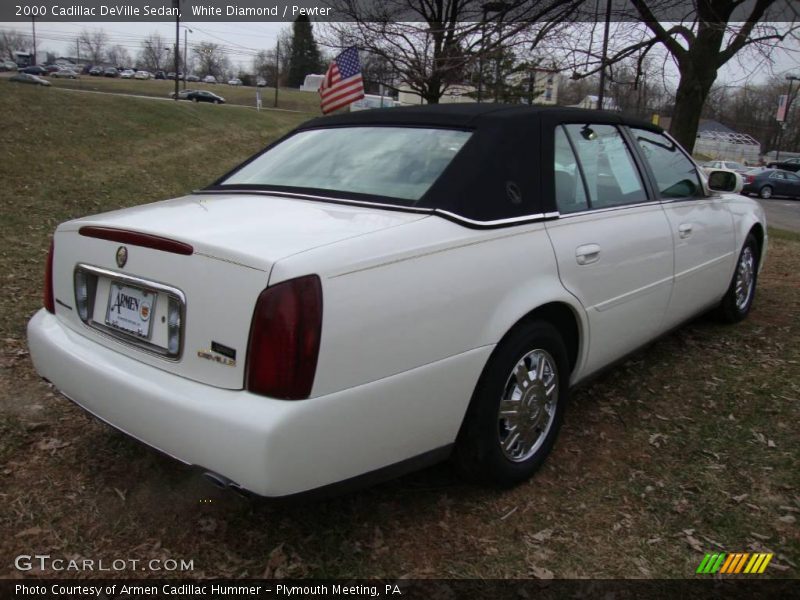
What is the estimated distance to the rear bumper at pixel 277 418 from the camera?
189 cm

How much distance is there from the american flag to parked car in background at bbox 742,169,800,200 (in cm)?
2329

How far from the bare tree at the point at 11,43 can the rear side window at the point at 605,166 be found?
107634 millimetres

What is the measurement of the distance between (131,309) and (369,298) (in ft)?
2.95

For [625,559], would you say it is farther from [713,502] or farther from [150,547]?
[150,547]

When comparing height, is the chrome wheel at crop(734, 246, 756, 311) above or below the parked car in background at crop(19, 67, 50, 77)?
below

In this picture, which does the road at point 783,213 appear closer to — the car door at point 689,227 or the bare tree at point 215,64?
the car door at point 689,227

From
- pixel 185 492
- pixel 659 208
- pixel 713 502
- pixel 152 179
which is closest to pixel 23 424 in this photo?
pixel 185 492

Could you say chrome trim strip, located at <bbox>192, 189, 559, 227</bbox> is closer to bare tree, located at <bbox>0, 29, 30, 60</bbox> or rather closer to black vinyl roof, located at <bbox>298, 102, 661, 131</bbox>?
black vinyl roof, located at <bbox>298, 102, 661, 131</bbox>

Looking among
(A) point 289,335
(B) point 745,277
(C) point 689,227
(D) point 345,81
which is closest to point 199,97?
(D) point 345,81

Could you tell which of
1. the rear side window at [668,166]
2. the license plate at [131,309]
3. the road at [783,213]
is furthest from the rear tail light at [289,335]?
the road at [783,213]

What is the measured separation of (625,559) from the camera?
236 cm

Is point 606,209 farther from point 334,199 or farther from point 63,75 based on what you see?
point 63,75

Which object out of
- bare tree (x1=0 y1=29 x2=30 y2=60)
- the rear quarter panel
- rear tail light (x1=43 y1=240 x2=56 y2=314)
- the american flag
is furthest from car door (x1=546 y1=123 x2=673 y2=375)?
bare tree (x1=0 y1=29 x2=30 y2=60)

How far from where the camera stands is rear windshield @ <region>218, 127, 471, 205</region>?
105 inches
